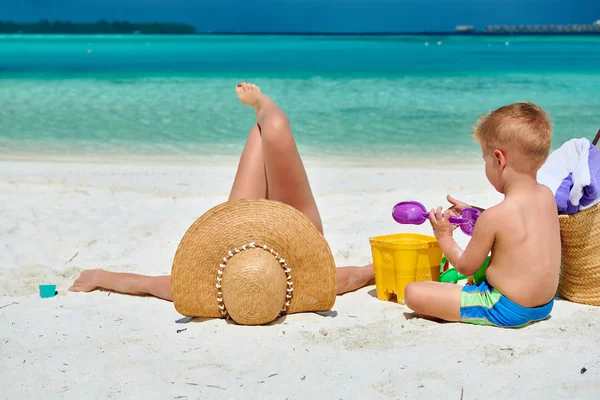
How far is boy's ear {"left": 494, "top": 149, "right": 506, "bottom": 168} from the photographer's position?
328cm

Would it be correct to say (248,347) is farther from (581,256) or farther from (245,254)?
(581,256)

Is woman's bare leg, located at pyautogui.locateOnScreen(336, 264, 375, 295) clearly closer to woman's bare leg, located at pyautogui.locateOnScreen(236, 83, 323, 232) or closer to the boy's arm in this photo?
woman's bare leg, located at pyautogui.locateOnScreen(236, 83, 323, 232)

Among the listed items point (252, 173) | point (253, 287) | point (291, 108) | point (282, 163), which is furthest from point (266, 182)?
point (291, 108)

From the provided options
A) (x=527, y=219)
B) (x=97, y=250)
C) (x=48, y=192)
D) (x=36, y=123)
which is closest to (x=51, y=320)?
(x=97, y=250)

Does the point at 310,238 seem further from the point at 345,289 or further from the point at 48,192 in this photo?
the point at 48,192

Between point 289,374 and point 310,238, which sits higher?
point 310,238

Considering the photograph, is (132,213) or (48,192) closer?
(132,213)

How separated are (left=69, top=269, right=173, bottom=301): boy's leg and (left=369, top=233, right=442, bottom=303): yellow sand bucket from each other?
3.89 feet

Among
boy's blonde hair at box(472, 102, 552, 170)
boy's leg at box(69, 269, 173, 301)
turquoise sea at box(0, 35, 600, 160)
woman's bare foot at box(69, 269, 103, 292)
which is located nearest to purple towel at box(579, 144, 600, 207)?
boy's blonde hair at box(472, 102, 552, 170)

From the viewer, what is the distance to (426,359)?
302 cm

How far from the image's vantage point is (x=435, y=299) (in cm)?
348

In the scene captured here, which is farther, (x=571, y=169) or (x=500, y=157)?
(x=571, y=169)

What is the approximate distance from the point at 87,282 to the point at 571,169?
109 inches

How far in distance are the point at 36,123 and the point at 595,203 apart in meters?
13.1
